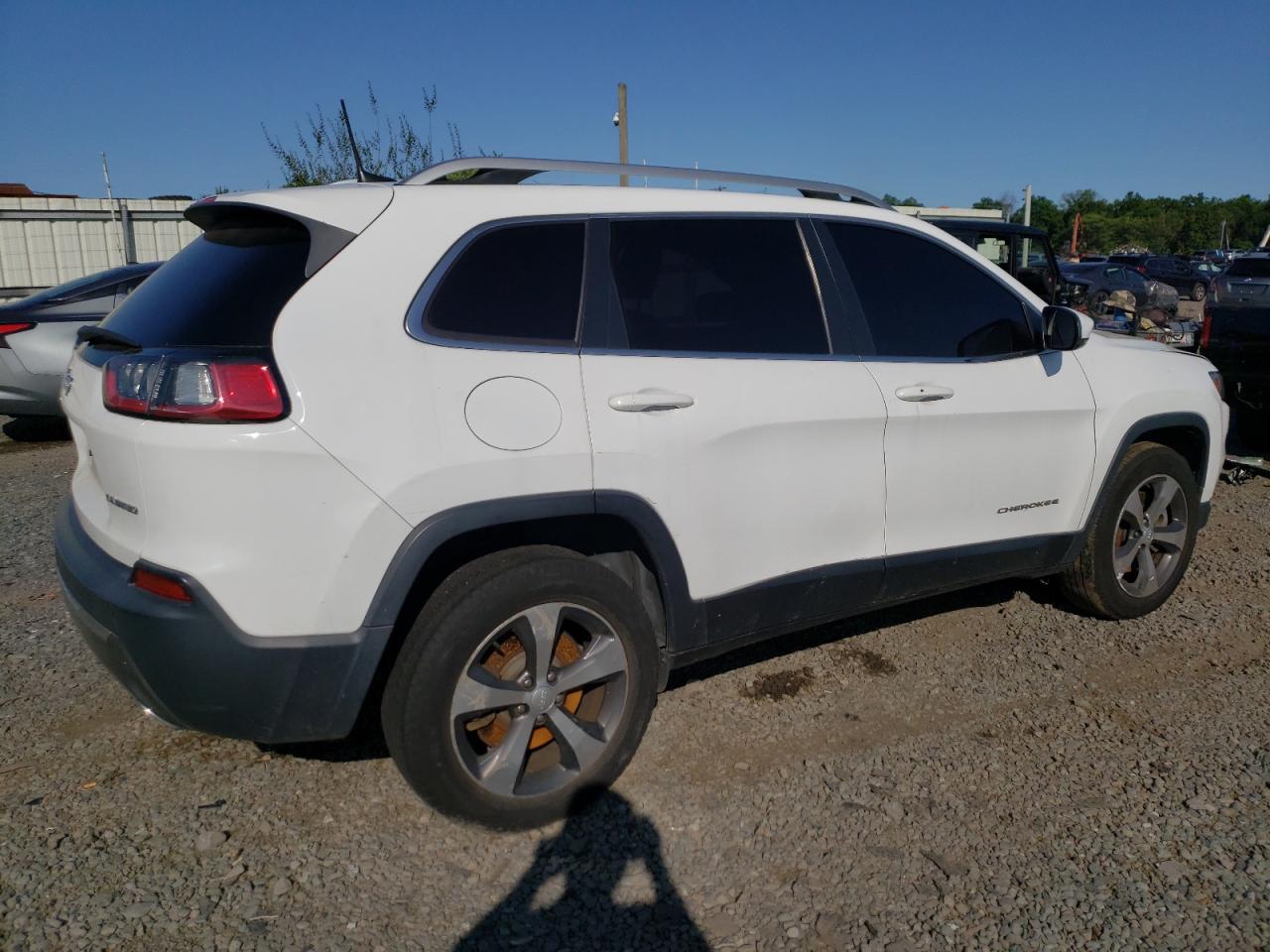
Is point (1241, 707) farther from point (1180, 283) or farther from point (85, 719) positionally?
point (1180, 283)

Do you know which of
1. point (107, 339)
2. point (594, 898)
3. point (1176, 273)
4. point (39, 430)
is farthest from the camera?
point (1176, 273)

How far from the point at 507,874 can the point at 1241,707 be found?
283 cm

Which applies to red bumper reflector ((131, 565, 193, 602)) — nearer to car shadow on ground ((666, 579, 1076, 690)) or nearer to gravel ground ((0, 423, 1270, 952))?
gravel ground ((0, 423, 1270, 952))

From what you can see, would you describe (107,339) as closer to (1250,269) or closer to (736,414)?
(736,414)

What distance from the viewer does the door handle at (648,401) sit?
9.20 ft

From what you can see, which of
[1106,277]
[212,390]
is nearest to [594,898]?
[212,390]

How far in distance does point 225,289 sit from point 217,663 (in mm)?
993

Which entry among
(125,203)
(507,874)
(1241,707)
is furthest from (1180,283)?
(507,874)

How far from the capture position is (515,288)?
2.77m

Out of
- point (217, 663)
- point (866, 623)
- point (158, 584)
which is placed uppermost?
point (158, 584)

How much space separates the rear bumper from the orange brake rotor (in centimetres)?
40

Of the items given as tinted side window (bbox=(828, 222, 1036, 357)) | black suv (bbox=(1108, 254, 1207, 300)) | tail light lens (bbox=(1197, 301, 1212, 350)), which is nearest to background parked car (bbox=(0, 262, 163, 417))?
tinted side window (bbox=(828, 222, 1036, 357))

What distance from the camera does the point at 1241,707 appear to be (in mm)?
3625

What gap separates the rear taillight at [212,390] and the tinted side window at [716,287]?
1087 millimetres
